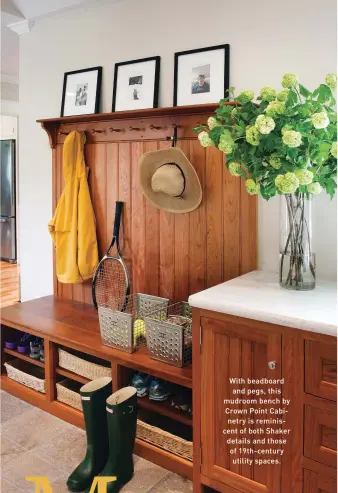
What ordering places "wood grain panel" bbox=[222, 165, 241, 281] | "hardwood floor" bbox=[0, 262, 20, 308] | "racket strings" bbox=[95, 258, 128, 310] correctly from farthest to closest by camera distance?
"hardwood floor" bbox=[0, 262, 20, 308], "racket strings" bbox=[95, 258, 128, 310], "wood grain panel" bbox=[222, 165, 241, 281]

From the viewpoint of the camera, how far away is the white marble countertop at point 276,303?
1489 millimetres

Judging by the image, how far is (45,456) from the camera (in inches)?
85.0

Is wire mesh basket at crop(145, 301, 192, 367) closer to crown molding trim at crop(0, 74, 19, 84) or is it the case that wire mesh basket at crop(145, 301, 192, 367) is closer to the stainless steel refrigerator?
crown molding trim at crop(0, 74, 19, 84)

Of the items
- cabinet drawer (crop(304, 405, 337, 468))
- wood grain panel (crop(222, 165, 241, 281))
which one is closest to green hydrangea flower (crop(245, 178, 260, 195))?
wood grain panel (crop(222, 165, 241, 281))

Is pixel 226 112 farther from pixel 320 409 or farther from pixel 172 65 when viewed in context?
pixel 320 409

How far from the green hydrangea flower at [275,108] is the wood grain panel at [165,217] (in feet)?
2.20

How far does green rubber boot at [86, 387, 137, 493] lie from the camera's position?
6.30 feet

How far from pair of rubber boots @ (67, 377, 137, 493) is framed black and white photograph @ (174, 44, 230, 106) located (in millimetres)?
1530

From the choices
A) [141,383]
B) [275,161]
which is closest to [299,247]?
[275,161]

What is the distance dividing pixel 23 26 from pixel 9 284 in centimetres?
340

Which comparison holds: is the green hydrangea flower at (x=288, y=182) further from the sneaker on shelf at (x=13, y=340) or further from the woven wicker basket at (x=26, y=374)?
the sneaker on shelf at (x=13, y=340)

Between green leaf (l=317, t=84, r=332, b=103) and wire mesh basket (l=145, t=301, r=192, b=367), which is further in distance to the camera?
wire mesh basket (l=145, t=301, r=192, b=367)

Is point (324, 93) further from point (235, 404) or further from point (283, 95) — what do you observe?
point (235, 404)

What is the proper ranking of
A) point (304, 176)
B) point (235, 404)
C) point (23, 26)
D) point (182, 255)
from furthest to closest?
point (23, 26), point (182, 255), point (235, 404), point (304, 176)
